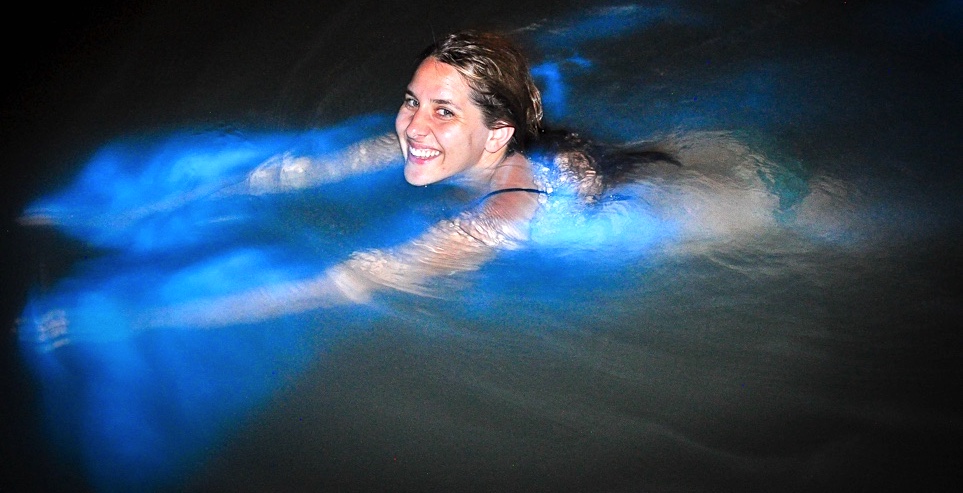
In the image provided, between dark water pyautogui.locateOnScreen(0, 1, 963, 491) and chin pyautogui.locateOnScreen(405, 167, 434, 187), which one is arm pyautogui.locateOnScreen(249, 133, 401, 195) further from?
chin pyautogui.locateOnScreen(405, 167, 434, 187)

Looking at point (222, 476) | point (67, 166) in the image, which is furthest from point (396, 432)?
point (67, 166)

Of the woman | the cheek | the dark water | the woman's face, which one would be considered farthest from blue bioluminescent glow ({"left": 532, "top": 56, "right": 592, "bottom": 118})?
the cheek

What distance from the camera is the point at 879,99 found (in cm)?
295

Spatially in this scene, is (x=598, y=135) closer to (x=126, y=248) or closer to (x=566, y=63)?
(x=566, y=63)

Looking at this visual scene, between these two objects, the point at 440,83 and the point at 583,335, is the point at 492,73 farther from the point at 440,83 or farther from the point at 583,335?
the point at 583,335

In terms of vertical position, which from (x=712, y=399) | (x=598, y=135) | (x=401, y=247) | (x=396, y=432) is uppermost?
(x=598, y=135)

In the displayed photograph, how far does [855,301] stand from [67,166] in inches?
102

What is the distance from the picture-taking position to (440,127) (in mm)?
2221

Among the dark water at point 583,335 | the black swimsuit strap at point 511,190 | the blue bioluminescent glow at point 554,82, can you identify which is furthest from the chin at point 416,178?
the blue bioluminescent glow at point 554,82

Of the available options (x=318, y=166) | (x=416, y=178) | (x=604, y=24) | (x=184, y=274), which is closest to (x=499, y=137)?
(x=416, y=178)

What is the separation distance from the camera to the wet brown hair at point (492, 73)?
2184 mm

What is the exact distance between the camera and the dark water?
197 cm

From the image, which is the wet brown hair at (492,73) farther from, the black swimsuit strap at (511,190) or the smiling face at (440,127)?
the black swimsuit strap at (511,190)

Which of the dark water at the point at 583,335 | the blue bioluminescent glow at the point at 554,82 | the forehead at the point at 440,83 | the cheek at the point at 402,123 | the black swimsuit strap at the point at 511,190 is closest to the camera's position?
the dark water at the point at 583,335
